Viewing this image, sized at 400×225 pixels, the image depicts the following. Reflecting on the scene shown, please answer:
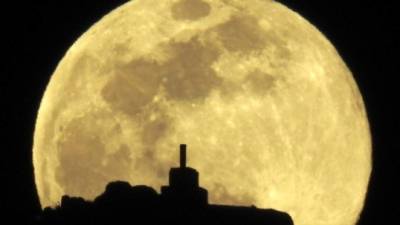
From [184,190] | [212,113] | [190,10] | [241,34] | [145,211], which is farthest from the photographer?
[190,10]

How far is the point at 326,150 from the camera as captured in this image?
54.8 feet

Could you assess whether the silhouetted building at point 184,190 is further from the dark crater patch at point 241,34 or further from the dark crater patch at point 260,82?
the dark crater patch at point 241,34

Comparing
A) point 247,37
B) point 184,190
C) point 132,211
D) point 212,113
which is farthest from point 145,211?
point 247,37

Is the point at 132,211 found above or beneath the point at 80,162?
above

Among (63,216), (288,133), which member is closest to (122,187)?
(63,216)

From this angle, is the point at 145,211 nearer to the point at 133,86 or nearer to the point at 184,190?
the point at 184,190

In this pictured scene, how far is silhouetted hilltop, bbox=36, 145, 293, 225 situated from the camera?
10844 millimetres

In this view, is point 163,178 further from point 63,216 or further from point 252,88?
point 63,216

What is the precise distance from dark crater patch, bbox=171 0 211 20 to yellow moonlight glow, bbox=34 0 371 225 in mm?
18

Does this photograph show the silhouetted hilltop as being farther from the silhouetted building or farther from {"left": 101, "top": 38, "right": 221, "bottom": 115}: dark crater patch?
{"left": 101, "top": 38, "right": 221, "bottom": 115}: dark crater patch

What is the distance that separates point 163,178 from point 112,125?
1443 mm

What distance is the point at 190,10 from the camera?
17734mm

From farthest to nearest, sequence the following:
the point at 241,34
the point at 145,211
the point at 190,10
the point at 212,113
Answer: the point at 190,10
the point at 241,34
the point at 212,113
the point at 145,211

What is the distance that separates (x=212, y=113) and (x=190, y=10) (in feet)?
8.25
